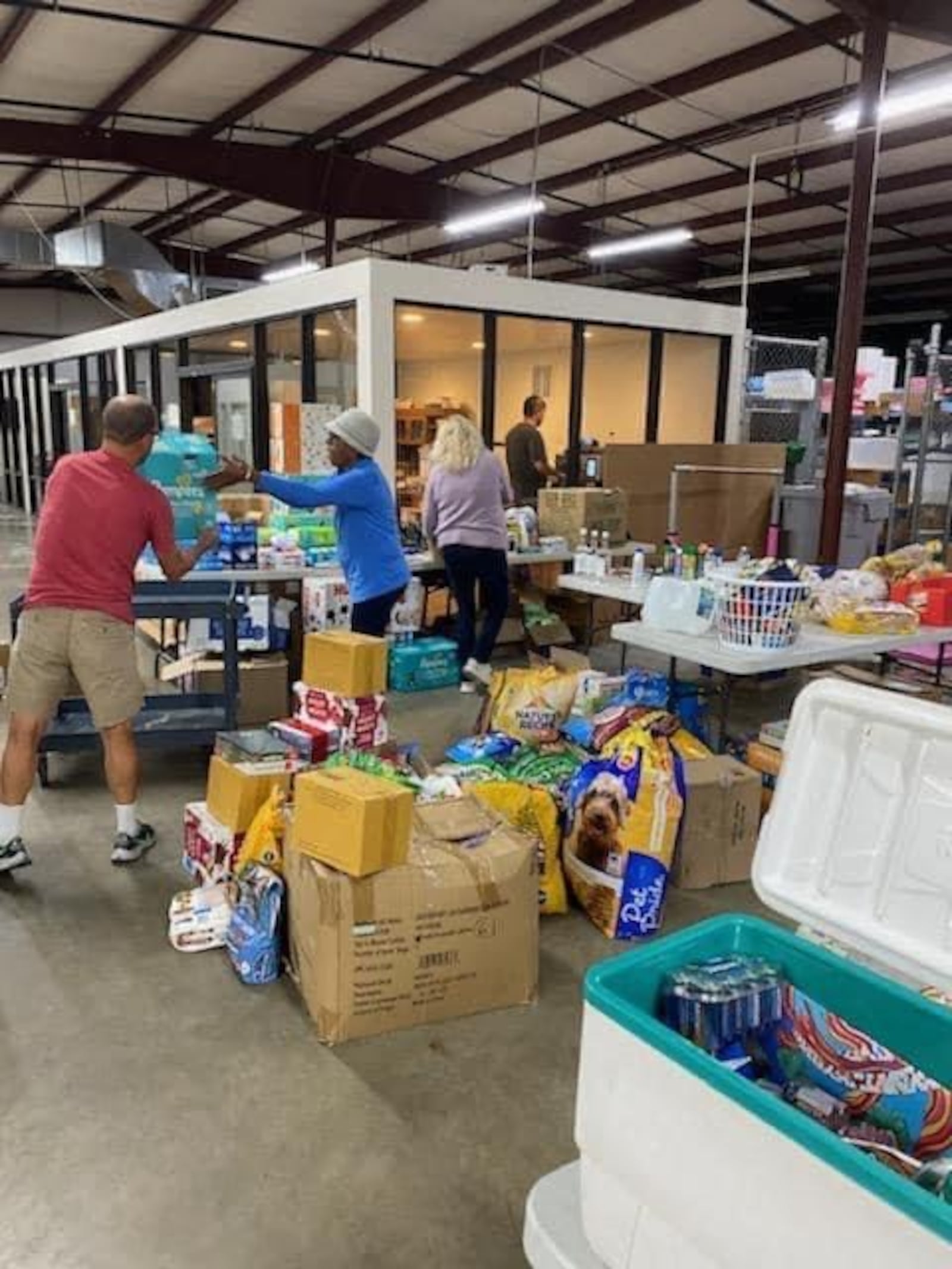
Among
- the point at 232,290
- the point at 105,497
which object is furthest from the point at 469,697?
the point at 232,290

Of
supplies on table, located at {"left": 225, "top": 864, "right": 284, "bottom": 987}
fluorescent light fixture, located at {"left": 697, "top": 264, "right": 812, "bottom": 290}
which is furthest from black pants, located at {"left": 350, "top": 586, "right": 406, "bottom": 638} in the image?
fluorescent light fixture, located at {"left": 697, "top": 264, "right": 812, "bottom": 290}

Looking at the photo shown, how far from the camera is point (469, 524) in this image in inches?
197

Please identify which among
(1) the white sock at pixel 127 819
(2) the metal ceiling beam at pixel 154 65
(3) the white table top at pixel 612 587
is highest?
(2) the metal ceiling beam at pixel 154 65

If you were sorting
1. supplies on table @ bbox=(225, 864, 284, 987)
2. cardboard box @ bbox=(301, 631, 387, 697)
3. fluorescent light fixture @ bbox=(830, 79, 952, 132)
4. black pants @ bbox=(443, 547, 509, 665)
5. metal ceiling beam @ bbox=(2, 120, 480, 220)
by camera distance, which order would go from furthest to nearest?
metal ceiling beam @ bbox=(2, 120, 480, 220) < fluorescent light fixture @ bbox=(830, 79, 952, 132) < black pants @ bbox=(443, 547, 509, 665) < cardboard box @ bbox=(301, 631, 387, 697) < supplies on table @ bbox=(225, 864, 284, 987)

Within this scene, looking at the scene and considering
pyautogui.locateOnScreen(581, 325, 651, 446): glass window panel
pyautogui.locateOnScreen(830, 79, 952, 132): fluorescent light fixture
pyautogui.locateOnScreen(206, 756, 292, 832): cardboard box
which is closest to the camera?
pyautogui.locateOnScreen(206, 756, 292, 832): cardboard box

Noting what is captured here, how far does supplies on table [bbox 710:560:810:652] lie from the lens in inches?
122

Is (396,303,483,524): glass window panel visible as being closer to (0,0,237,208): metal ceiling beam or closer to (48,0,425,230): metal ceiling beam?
(48,0,425,230): metal ceiling beam

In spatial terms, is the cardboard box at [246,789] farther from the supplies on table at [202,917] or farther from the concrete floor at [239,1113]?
the concrete floor at [239,1113]

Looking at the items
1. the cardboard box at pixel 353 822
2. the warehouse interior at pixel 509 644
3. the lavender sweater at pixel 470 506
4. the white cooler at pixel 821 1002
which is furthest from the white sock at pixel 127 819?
the white cooler at pixel 821 1002

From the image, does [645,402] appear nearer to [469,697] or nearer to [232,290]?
[469,697]

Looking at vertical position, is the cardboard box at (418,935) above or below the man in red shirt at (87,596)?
below

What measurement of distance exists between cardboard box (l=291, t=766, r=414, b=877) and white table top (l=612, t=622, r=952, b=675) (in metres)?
1.32

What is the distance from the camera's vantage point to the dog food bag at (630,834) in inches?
106

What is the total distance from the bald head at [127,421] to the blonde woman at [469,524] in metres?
2.28
